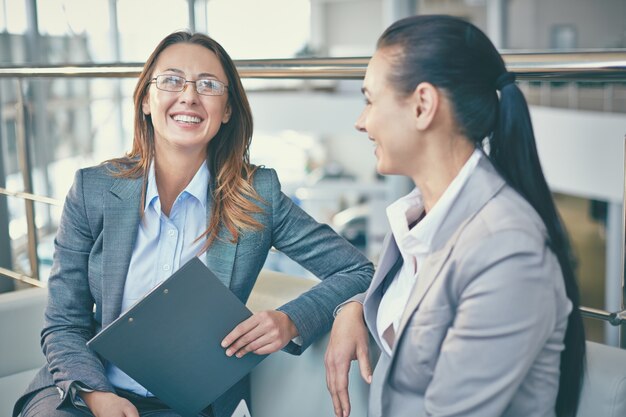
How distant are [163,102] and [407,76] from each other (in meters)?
0.76

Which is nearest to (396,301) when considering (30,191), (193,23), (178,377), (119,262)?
(178,377)

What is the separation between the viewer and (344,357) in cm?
135

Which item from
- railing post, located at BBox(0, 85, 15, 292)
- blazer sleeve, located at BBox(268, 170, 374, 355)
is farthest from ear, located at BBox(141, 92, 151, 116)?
railing post, located at BBox(0, 85, 15, 292)

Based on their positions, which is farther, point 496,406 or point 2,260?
point 2,260

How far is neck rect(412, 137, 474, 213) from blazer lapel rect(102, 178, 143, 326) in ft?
2.51

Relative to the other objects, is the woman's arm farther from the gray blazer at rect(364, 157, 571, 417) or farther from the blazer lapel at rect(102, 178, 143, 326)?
the gray blazer at rect(364, 157, 571, 417)

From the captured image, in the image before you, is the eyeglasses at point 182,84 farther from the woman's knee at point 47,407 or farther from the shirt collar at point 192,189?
the woman's knee at point 47,407

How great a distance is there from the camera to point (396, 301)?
127cm

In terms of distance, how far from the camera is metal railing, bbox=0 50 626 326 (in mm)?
1381

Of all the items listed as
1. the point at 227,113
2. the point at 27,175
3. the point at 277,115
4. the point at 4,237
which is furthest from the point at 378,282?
the point at 277,115

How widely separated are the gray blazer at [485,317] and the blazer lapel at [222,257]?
24.2 inches

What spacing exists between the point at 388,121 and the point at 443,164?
10cm

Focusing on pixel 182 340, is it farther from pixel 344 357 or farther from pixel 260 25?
pixel 260 25

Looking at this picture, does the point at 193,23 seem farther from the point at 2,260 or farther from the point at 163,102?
the point at 163,102
